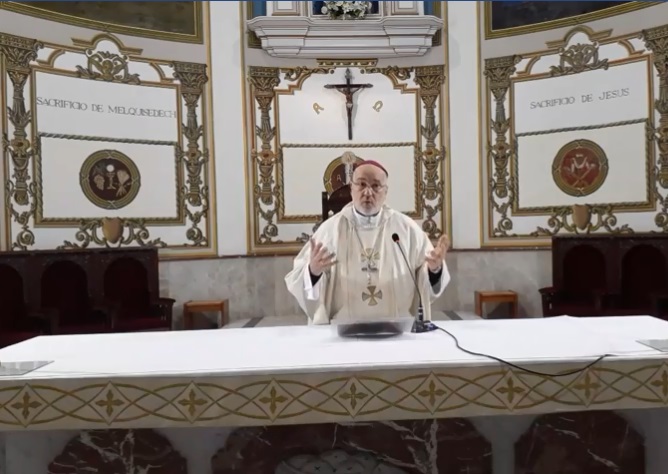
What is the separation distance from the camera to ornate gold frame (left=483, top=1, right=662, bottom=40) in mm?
7098

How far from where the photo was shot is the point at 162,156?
775cm

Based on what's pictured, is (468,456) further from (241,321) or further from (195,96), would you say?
(195,96)

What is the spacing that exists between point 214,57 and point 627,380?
7.03m

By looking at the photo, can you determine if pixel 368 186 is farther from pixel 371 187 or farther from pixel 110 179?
pixel 110 179

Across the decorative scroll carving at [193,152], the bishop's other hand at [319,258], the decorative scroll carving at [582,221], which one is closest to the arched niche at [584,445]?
the bishop's other hand at [319,258]

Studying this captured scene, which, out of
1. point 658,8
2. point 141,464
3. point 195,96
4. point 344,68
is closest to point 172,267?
point 195,96

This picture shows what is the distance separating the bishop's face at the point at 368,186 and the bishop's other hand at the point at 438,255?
0.70 metres

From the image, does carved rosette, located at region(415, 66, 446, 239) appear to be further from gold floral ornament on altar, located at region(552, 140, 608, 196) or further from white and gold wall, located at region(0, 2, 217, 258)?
white and gold wall, located at region(0, 2, 217, 258)

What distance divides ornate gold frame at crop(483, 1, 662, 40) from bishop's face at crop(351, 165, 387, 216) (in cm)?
521

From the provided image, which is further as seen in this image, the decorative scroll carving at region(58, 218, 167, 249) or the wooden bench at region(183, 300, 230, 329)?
the wooden bench at region(183, 300, 230, 329)

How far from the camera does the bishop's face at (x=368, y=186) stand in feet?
12.3

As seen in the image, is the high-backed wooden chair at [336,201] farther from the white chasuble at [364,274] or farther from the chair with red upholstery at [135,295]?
the white chasuble at [364,274]

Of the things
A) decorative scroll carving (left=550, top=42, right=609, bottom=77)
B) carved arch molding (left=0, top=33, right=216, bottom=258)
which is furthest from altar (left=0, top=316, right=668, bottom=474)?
decorative scroll carving (left=550, top=42, right=609, bottom=77)

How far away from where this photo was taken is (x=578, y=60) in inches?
295
